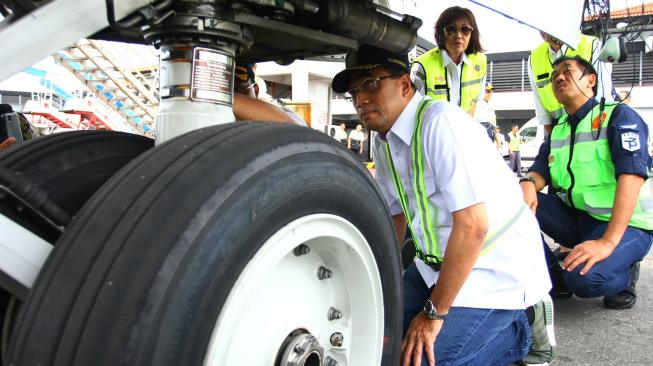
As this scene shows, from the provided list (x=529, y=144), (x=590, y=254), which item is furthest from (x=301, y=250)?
(x=529, y=144)

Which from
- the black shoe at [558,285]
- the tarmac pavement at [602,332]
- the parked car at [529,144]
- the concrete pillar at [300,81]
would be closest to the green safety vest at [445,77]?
the black shoe at [558,285]

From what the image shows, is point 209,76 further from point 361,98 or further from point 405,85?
point 405,85

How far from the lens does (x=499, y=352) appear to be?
2.00 meters

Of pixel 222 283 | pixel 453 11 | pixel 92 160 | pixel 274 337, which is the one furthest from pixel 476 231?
pixel 453 11

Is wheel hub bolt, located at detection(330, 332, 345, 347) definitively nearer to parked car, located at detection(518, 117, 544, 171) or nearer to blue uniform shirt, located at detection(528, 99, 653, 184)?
blue uniform shirt, located at detection(528, 99, 653, 184)

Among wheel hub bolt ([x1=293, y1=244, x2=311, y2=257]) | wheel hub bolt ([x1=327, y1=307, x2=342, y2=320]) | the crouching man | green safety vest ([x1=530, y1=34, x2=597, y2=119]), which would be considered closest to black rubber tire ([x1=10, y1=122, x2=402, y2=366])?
wheel hub bolt ([x1=293, y1=244, x2=311, y2=257])

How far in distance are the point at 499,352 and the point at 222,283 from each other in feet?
4.89

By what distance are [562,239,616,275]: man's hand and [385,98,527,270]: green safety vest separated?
0.81 m

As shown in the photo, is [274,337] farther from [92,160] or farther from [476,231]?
[476,231]

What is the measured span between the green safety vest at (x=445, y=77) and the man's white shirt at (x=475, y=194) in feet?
4.76

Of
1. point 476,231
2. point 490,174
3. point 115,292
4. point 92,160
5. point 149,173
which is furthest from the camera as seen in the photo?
point 490,174

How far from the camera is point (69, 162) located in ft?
4.38

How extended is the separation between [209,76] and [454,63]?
2.39 metres

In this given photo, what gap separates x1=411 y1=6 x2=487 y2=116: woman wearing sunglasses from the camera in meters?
3.20
